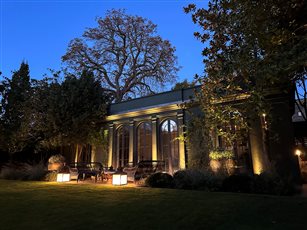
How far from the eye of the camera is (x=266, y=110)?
244 inches

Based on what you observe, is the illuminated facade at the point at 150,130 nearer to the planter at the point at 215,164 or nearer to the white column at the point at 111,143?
the white column at the point at 111,143

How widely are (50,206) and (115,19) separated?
18966 millimetres

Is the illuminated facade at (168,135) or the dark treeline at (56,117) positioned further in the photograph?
the dark treeline at (56,117)

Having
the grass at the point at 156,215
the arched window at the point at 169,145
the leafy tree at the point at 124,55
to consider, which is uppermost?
the leafy tree at the point at 124,55

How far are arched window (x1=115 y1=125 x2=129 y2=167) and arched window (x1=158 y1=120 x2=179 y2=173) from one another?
2330mm

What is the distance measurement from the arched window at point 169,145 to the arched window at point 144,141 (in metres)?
0.77

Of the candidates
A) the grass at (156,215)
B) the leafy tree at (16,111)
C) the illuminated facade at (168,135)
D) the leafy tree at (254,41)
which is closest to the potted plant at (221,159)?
the illuminated facade at (168,135)

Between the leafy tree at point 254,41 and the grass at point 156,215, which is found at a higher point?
the leafy tree at point 254,41

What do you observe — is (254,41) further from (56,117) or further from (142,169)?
(56,117)

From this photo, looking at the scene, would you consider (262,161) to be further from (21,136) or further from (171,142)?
(21,136)

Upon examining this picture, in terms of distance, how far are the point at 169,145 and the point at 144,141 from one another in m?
1.61

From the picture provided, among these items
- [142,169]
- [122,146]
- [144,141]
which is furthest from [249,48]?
[122,146]

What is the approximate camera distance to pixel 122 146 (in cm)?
1346

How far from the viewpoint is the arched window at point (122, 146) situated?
13141 mm
